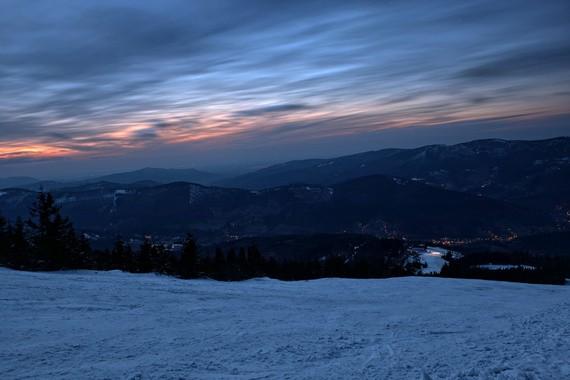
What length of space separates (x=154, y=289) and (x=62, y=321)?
24.7ft

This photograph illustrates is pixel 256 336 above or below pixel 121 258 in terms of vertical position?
above

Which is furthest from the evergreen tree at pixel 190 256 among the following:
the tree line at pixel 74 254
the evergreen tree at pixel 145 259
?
the evergreen tree at pixel 145 259

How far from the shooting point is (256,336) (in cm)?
1266

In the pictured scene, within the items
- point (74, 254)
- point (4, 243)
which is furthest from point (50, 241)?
point (4, 243)

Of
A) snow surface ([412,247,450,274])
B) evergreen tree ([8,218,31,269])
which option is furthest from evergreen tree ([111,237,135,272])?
snow surface ([412,247,450,274])

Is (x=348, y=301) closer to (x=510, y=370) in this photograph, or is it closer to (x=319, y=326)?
(x=319, y=326)

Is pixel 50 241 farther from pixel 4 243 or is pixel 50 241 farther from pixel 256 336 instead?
pixel 256 336

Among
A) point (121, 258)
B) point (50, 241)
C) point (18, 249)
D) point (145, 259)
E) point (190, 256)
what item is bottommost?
point (145, 259)

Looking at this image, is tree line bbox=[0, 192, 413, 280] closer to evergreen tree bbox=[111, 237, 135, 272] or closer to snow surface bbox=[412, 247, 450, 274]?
evergreen tree bbox=[111, 237, 135, 272]

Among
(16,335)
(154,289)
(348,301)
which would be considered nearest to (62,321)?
(16,335)

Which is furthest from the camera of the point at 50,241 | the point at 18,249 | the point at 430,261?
the point at 430,261

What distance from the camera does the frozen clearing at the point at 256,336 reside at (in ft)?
31.6

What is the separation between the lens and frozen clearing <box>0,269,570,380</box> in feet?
31.6

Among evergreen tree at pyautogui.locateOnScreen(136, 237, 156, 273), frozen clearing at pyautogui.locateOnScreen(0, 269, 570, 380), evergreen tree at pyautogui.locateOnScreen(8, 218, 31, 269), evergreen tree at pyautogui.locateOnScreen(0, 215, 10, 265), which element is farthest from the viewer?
evergreen tree at pyautogui.locateOnScreen(136, 237, 156, 273)
